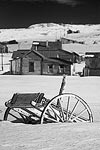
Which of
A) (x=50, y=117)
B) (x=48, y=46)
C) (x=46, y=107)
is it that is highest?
(x=46, y=107)

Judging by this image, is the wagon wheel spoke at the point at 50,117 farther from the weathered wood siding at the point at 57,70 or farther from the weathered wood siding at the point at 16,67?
the weathered wood siding at the point at 16,67

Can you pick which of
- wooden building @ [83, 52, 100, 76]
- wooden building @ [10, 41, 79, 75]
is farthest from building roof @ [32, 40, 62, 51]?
wooden building @ [83, 52, 100, 76]

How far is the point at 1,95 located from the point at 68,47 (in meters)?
37.9

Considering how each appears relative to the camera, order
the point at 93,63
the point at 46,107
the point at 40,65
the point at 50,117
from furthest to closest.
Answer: the point at 40,65
the point at 93,63
the point at 50,117
the point at 46,107

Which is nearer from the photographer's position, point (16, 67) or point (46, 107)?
point (46, 107)

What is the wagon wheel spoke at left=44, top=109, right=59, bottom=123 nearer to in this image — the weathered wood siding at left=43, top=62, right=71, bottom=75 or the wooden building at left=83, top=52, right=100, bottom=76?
the wooden building at left=83, top=52, right=100, bottom=76

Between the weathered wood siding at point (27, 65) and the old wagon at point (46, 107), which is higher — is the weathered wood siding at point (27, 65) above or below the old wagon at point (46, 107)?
below

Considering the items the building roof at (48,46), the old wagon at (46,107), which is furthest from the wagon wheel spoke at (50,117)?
the building roof at (48,46)

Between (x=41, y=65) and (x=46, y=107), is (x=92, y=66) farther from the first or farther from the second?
(x=46, y=107)

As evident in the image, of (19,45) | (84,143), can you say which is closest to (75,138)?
(84,143)

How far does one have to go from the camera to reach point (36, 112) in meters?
7.61

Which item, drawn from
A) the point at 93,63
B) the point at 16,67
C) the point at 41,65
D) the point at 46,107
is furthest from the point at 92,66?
the point at 46,107

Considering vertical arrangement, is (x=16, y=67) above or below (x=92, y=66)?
below

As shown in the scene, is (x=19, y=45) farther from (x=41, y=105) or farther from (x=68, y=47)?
(x=41, y=105)
